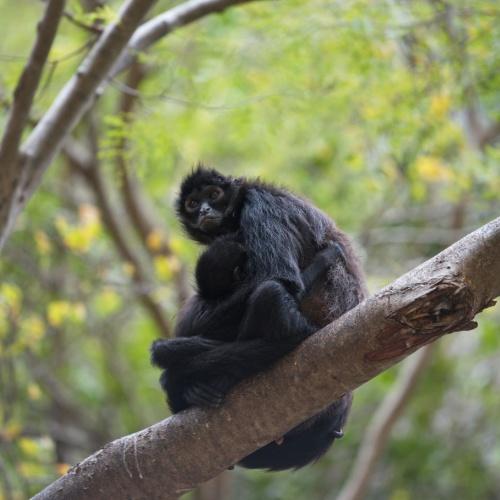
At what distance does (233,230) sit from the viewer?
486cm

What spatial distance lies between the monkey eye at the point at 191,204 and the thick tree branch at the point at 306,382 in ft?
6.10

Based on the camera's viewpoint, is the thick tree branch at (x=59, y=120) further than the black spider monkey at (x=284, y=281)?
Yes

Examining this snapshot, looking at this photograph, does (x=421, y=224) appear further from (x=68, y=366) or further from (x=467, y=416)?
(x=68, y=366)

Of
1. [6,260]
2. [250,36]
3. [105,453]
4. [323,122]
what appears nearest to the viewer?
[105,453]

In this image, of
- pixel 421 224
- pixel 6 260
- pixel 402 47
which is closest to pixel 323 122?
pixel 402 47

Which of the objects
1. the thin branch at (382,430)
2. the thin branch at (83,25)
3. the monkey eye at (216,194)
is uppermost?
the thin branch at (83,25)

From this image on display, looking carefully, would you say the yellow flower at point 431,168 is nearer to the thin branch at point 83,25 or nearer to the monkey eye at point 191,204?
the monkey eye at point 191,204

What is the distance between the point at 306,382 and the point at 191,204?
2.18 metres

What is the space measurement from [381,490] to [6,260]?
5.71m

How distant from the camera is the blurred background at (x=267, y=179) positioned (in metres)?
6.55

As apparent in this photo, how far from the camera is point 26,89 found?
456 centimetres

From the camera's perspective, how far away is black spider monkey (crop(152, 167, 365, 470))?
4.03 m

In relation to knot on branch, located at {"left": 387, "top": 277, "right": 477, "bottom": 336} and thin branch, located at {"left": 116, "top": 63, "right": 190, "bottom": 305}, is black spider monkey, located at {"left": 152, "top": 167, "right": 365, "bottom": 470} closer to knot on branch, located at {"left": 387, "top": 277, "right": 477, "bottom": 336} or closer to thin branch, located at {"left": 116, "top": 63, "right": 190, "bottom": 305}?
knot on branch, located at {"left": 387, "top": 277, "right": 477, "bottom": 336}

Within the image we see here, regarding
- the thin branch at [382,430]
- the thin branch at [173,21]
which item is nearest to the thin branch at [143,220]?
the thin branch at [382,430]
